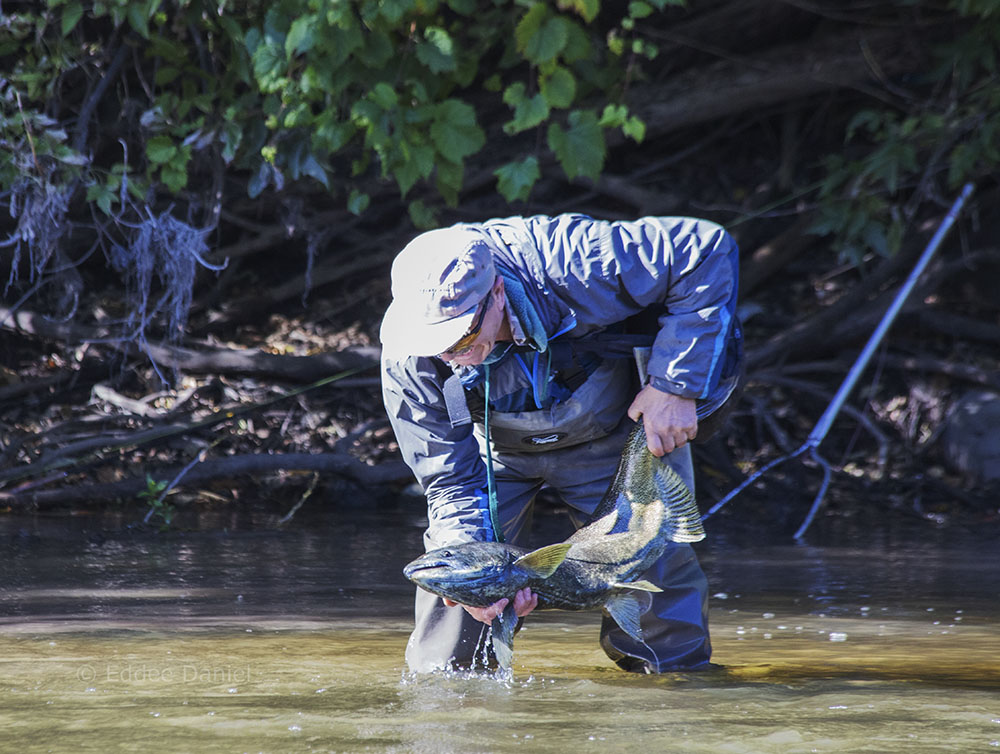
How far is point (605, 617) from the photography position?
378cm

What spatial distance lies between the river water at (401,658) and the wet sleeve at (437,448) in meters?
0.48

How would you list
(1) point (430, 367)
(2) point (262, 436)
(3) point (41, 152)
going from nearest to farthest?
(1) point (430, 367) → (3) point (41, 152) → (2) point (262, 436)

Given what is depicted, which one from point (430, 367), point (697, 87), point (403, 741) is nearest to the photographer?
point (403, 741)

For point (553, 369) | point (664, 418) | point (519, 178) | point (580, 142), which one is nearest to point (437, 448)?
point (553, 369)

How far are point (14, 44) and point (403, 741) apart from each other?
4.94 meters

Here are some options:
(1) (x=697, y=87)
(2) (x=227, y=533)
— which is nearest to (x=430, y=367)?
(2) (x=227, y=533)

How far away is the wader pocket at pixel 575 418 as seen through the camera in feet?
11.7

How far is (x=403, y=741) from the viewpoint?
2.87 metres

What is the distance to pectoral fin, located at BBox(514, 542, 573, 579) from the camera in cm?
312

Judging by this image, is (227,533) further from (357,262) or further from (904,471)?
(904,471)

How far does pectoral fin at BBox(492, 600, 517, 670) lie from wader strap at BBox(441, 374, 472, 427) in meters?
0.54

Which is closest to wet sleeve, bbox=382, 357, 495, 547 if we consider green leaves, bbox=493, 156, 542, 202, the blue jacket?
the blue jacket

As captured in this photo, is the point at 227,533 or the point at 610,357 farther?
the point at 227,533

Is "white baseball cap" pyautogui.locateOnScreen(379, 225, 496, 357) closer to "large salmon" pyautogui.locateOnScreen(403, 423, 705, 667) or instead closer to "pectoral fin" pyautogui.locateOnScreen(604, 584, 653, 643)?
"large salmon" pyautogui.locateOnScreen(403, 423, 705, 667)
